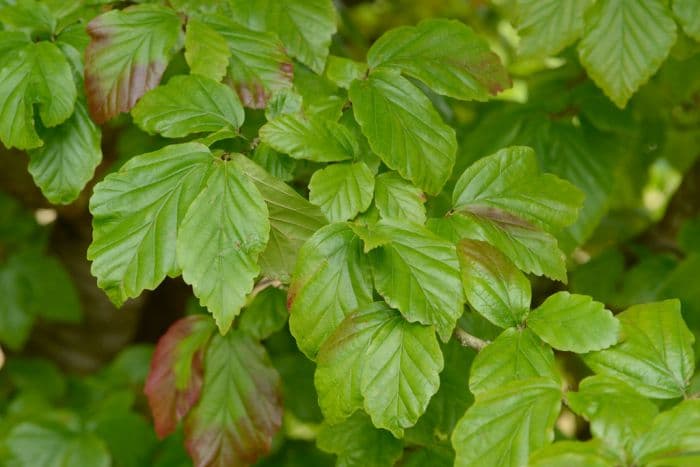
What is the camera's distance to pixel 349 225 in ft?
2.37

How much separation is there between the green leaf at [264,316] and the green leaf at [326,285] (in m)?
0.28

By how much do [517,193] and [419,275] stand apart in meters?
0.18

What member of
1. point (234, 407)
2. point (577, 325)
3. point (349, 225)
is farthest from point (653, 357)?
point (234, 407)

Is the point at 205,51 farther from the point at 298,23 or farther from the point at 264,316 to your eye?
the point at 264,316

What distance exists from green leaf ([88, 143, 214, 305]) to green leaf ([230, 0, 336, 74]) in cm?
24

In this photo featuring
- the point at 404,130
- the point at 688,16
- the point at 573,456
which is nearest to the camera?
the point at 573,456

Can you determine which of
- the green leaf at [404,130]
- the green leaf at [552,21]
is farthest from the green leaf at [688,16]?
the green leaf at [404,130]

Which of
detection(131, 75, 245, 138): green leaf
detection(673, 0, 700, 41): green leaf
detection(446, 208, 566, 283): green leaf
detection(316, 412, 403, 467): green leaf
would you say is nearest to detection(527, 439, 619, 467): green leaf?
detection(446, 208, 566, 283): green leaf

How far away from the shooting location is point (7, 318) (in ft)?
5.69

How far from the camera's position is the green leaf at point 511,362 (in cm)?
69

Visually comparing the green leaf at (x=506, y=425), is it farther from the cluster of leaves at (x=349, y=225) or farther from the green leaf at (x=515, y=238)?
the green leaf at (x=515, y=238)

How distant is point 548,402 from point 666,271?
95cm

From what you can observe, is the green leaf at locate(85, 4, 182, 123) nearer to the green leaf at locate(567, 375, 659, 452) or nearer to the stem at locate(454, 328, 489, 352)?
the stem at locate(454, 328, 489, 352)

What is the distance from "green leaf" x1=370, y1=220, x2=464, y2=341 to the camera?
2.31 ft
